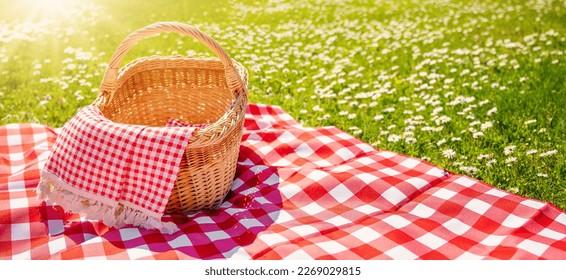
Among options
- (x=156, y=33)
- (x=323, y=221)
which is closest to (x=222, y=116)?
(x=156, y=33)

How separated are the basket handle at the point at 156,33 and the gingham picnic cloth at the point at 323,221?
0.62m

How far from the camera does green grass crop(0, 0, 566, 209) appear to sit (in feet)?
13.5

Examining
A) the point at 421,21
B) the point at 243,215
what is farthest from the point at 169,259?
the point at 421,21

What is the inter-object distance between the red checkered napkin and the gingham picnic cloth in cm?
11

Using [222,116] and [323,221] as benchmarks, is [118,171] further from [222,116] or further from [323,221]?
[323,221]

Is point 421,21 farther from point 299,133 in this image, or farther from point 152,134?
point 152,134

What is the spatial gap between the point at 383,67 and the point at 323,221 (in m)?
3.31

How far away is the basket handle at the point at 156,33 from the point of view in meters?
3.14

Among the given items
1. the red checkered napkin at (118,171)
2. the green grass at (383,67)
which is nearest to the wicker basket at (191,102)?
the red checkered napkin at (118,171)

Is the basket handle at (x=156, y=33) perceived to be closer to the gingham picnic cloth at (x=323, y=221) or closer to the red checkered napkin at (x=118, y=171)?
the red checkered napkin at (x=118, y=171)

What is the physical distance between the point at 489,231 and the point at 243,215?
128 centimetres

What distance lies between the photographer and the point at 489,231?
9.59 ft

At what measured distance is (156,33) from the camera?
3232 mm

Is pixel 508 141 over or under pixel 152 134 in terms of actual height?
under
